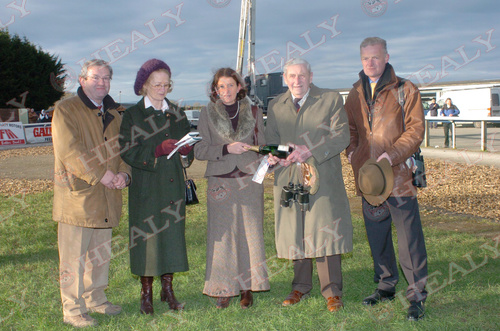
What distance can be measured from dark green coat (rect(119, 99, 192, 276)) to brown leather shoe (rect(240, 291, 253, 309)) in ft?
2.07

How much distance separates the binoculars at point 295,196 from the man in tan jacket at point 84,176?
1.38 meters

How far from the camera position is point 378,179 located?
12.2 feet

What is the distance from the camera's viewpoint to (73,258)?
3.85m

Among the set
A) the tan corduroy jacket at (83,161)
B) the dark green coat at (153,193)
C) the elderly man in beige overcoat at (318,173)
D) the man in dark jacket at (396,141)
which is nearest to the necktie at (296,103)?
the elderly man in beige overcoat at (318,173)

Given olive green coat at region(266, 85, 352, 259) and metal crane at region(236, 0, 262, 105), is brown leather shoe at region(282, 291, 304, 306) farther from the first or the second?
metal crane at region(236, 0, 262, 105)

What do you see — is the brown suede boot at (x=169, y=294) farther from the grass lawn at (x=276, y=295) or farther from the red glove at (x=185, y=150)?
the red glove at (x=185, y=150)

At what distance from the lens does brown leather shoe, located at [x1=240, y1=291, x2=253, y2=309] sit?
4.21 meters

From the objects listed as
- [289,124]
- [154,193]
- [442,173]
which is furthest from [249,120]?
[442,173]

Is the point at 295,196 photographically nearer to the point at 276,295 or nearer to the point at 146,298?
the point at 276,295

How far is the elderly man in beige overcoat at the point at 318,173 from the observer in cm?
399

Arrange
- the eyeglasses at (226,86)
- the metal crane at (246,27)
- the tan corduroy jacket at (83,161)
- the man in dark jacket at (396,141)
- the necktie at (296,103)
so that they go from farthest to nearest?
the metal crane at (246,27), the necktie at (296,103), the eyeglasses at (226,86), the man in dark jacket at (396,141), the tan corduroy jacket at (83,161)

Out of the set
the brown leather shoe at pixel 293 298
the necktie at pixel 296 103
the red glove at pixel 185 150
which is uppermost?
the necktie at pixel 296 103

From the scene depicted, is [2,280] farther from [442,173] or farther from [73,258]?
[442,173]

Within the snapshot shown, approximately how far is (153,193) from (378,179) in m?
1.90
